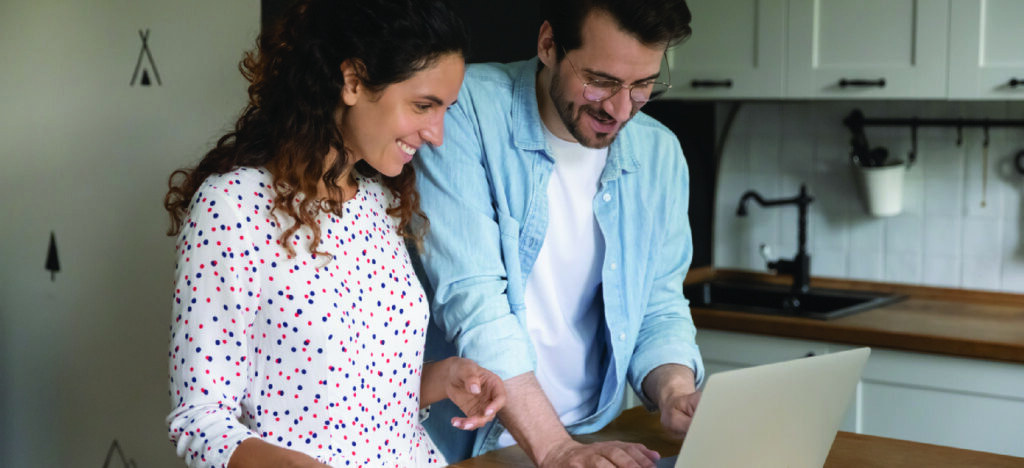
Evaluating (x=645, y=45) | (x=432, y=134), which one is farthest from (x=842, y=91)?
(x=432, y=134)

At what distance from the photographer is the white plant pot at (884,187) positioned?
3051 mm

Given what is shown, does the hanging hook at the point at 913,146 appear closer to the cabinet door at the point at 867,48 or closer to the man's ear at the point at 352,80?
the cabinet door at the point at 867,48

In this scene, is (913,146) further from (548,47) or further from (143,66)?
(143,66)

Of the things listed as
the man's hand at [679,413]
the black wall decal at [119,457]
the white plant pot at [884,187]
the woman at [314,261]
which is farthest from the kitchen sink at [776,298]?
the woman at [314,261]

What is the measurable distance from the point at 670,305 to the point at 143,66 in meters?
1.29

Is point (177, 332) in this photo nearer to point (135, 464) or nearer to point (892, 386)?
point (135, 464)

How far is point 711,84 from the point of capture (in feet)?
9.93

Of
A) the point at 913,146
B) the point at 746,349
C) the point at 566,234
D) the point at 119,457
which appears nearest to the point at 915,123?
the point at 913,146

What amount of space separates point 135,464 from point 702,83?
189 cm

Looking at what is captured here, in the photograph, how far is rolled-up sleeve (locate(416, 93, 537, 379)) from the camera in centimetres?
144

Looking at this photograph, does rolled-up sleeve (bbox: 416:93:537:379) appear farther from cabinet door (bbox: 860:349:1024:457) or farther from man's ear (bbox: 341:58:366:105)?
cabinet door (bbox: 860:349:1024:457)

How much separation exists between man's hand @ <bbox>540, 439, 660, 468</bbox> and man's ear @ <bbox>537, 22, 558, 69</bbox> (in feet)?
1.93

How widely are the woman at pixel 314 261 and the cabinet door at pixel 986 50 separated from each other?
183 centimetres

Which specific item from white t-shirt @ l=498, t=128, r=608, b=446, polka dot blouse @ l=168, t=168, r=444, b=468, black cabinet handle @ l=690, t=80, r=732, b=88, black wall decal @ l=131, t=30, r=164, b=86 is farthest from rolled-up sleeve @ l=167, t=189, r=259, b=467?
black cabinet handle @ l=690, t=80, r=732, b=88
